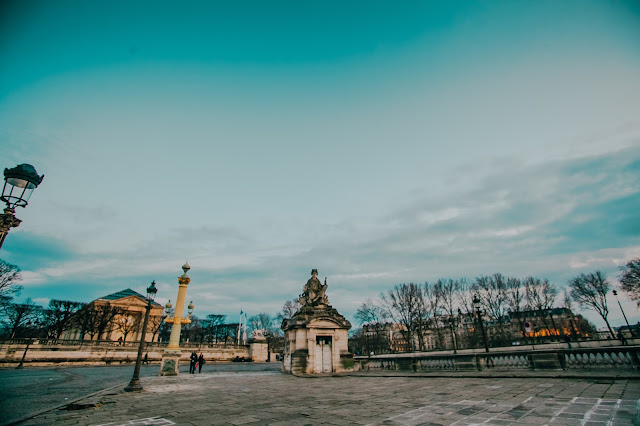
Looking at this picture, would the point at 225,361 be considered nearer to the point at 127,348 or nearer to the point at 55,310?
the point at 127,348

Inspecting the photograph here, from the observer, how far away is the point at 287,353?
2164 cm

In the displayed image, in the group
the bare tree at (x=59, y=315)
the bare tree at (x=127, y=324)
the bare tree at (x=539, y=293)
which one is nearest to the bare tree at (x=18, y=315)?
the bare tree at (x=59, y=315)

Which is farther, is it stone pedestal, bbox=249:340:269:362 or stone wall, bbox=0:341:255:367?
stone pedestal, bbox=249:340:269:362

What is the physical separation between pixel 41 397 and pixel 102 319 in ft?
170

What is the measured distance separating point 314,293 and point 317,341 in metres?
3.49

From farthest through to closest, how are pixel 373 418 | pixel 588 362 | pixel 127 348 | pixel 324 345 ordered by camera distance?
pixel 127 348
pixel 324 345
pixel 588 362
pixel 373 418

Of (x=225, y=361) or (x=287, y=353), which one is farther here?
(x=225, y=361)

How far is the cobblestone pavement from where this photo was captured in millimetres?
5711

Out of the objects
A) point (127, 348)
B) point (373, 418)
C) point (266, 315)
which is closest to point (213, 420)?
point (373, 418)

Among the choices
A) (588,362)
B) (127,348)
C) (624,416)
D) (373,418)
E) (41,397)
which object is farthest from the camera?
(127,348)

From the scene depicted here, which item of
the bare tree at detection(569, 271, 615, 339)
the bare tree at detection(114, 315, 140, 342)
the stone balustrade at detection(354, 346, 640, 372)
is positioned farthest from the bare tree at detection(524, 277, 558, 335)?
the bare tree at detection(114, 315, 140, 342)

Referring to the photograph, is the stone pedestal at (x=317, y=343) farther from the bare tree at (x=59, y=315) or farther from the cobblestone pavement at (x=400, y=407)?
the bare tree at (x=59, y=315)

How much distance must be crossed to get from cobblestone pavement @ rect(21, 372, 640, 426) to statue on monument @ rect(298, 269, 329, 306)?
1174cm

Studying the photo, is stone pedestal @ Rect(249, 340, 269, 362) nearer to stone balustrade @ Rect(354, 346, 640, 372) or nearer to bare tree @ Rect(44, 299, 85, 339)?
stone balustrade @ Rect(354, 346, 640, 372)
